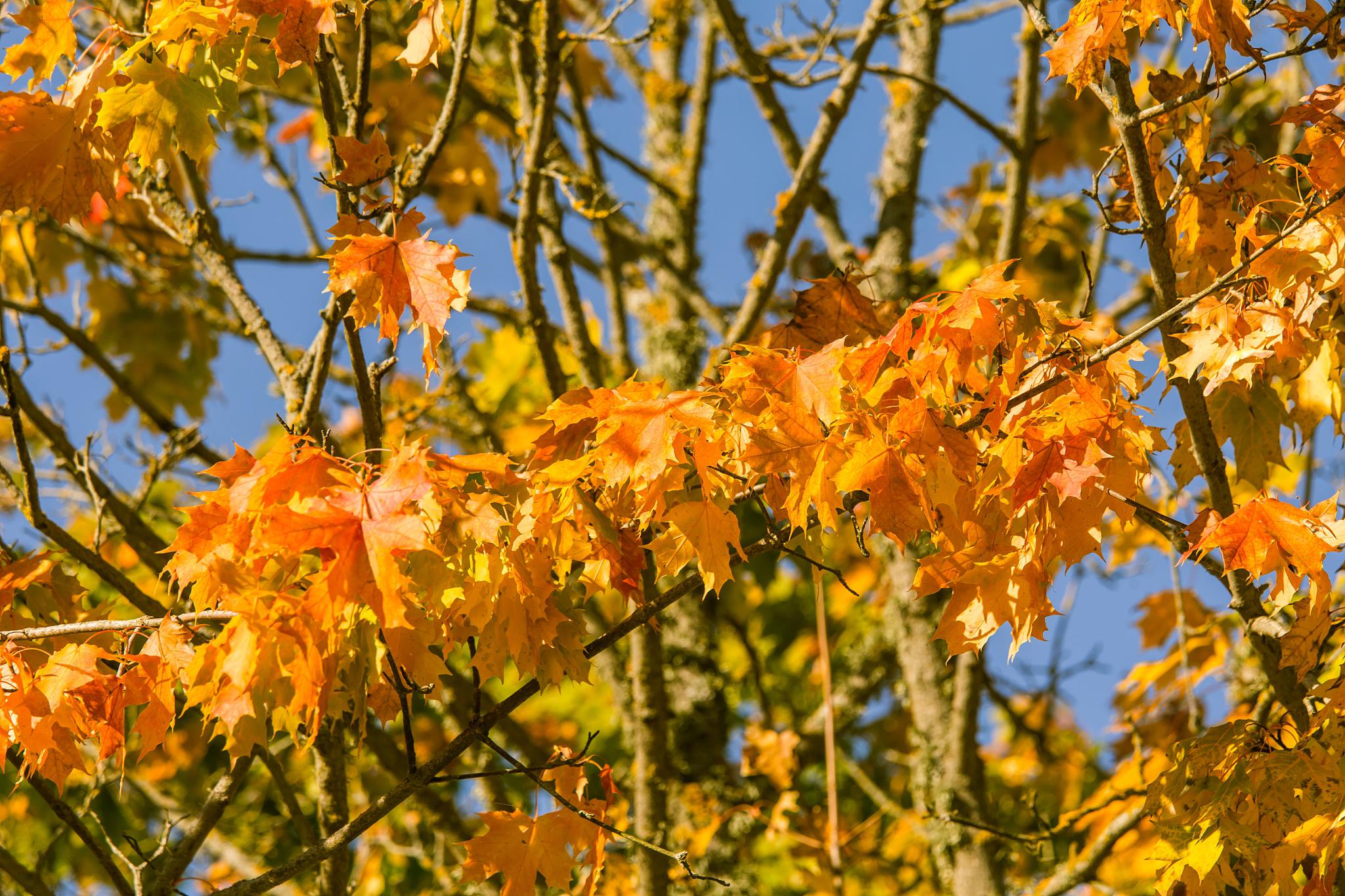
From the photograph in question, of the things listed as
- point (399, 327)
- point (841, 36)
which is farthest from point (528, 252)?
point (841, 36)

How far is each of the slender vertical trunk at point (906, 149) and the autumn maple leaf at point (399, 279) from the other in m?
2.72

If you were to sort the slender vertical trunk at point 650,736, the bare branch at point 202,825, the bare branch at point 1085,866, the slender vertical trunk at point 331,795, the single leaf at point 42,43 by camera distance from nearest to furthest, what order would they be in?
1. the bare branch at point 202,825
2. the single leaf at point 42,43
3. the slender vertical trunk at point 331,795
4. the bare branch at point 1085,866
5. the slender vertical trunk at point 650,736

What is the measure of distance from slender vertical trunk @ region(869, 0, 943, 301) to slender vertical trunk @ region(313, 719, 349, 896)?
8.85 ft

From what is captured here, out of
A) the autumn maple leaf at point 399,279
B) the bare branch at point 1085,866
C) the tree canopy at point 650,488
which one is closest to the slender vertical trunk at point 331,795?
the tree canopy at point 650,488

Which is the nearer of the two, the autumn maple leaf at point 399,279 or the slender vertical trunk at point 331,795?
the autumn maple leaf at point 399,279

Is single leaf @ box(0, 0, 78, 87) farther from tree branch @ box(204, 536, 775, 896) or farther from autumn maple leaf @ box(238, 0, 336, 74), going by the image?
tree branch @ box(204, 536, 775, 896)

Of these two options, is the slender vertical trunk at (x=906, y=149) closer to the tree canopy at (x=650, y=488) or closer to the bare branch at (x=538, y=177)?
the tree canopy at (x=650, y=488)

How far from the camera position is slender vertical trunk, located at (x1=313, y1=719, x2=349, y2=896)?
8.61ft

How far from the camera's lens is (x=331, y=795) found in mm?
2672

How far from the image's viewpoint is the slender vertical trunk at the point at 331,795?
8.61ft

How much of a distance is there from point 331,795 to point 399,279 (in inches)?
50.1

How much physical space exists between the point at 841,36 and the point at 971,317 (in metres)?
2.62

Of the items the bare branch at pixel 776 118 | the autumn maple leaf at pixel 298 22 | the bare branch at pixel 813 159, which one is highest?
the bare branch at pixel 776 118

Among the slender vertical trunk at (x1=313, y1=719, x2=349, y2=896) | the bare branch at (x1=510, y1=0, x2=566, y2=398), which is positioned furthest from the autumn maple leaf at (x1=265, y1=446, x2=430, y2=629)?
the bare branch at (x1=510, y1=0, x2=566, y2=398)
